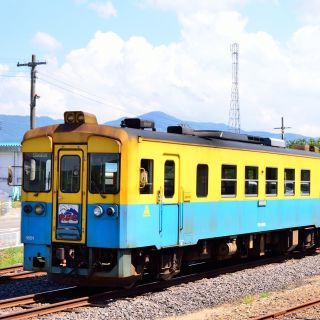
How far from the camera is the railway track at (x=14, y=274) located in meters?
13.1

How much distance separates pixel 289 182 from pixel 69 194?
7.62m

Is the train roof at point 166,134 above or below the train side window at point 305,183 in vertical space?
above

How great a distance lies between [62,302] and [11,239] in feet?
34.3

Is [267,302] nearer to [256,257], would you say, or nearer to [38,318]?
[38,318]

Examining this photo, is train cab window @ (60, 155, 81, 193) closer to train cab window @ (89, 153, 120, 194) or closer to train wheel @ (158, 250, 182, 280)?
train cab window @ (89, 153, 120, 194)

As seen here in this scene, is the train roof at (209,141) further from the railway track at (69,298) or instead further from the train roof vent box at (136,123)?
the railway track at (69,298)

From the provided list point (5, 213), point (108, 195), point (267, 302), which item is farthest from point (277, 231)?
point (5, 213)

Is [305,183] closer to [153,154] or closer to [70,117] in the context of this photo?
[153,154]

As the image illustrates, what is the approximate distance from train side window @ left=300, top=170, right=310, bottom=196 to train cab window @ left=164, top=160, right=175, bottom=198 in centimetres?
671

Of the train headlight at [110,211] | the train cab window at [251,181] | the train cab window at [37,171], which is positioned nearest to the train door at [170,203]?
the train headlight at [110,211]

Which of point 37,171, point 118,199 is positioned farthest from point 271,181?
point 37,171

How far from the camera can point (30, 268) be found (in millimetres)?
11453

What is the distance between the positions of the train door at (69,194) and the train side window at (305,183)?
27.5ft

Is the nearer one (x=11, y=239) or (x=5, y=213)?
(x=11, y=239)
